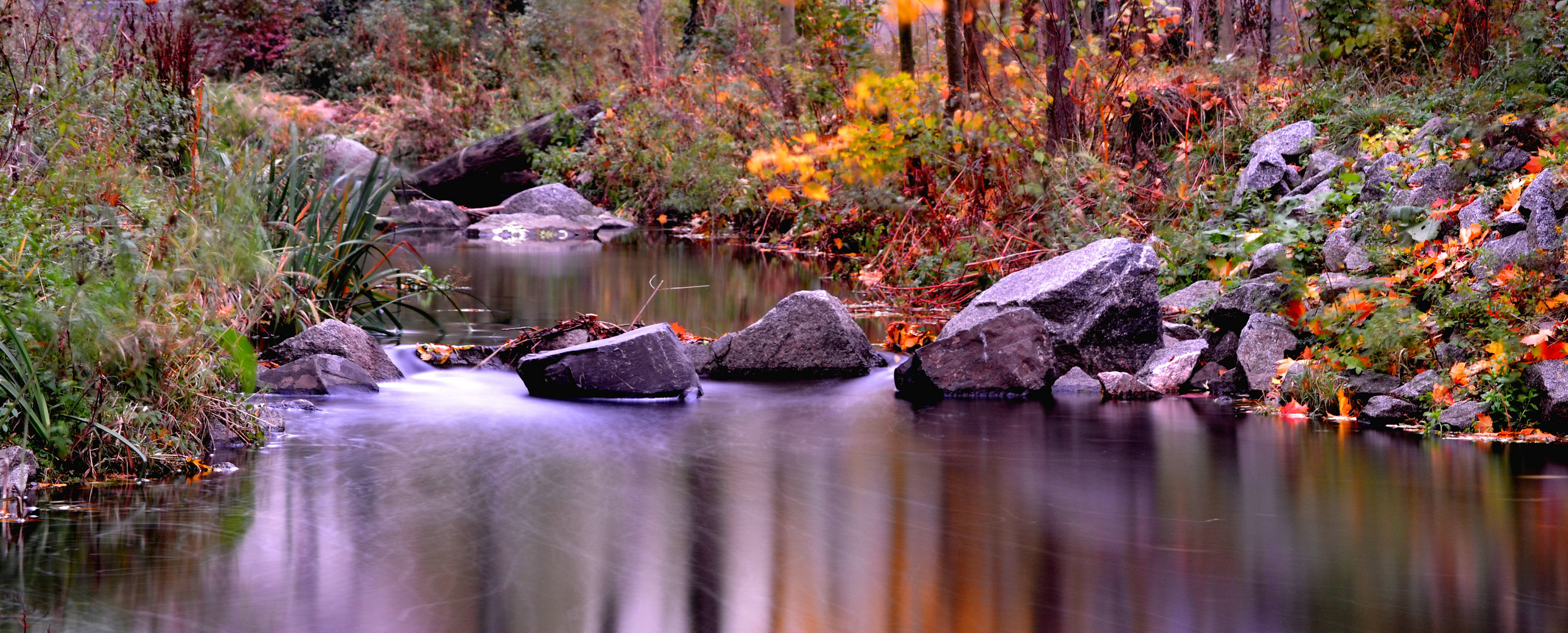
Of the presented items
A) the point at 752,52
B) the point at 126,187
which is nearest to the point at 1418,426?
the point at 126,187

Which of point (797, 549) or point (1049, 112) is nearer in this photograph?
point (797, 549)

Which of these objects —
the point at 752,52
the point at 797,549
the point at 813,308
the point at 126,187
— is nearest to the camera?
the point at 797,549

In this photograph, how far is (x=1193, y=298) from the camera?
8.74 meters

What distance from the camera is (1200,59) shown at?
13.2m

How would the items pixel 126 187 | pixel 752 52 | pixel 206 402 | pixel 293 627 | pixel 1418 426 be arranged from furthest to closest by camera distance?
pixel 752 52 → pixel 1418 426 → pixel 126 187 → pixel 206 402 → pixel 293 627

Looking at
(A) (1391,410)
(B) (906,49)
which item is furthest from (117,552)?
(B) (906,49)

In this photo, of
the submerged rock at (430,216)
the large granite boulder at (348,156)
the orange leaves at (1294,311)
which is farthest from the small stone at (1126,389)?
the submerged rock at (430,216)

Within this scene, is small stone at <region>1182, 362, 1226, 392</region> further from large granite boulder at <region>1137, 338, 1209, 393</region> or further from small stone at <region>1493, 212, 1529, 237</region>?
small stone at <region>1493, 212, 1529, 237</region>

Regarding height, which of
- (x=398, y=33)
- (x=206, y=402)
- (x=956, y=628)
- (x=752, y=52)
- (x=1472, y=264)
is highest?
(x=398, y=33)

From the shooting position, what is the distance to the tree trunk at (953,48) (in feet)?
43.8

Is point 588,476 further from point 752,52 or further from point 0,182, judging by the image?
point 752,52

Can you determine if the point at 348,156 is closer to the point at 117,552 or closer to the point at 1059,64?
the point at 1059,64

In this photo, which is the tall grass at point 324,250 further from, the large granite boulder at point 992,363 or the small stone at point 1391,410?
the small stone at point 1391,410

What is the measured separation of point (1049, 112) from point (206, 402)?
814 cm
